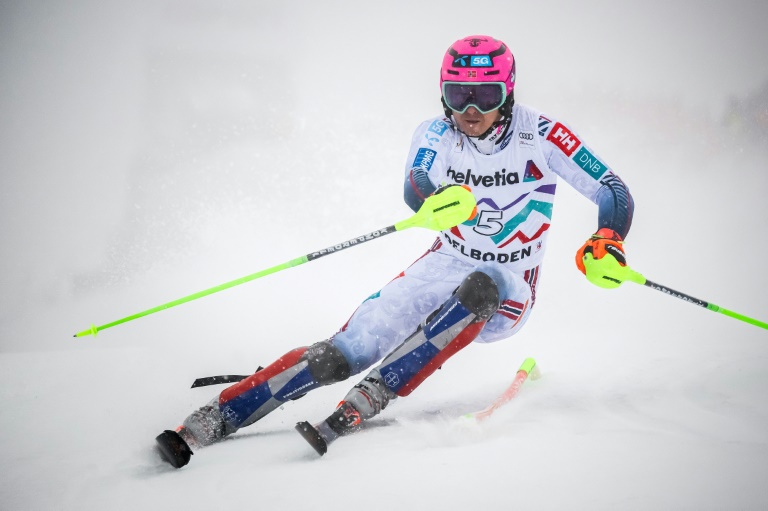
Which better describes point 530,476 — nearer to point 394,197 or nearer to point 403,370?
point 403,370

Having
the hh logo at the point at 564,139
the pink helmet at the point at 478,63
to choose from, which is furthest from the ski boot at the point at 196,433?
the hh logo at the point at 564,139

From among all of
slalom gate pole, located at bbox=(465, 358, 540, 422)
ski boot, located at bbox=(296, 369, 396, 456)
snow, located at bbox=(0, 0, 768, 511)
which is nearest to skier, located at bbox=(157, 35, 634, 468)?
ski boot, located at bbox=(296, 369, 396, 456)

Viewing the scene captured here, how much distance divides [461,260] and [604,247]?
784 mm

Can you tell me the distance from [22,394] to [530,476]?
A: 9.46 ft

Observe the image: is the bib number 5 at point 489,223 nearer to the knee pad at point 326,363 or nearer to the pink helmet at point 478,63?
the pink helmet at point 478,63

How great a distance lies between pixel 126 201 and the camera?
20.1ft

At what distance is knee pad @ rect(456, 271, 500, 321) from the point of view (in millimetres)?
2500

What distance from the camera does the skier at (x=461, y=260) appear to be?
2.48 metres

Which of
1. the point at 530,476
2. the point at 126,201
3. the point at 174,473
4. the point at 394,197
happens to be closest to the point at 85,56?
the point at 126,201

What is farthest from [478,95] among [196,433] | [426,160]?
[196,433]

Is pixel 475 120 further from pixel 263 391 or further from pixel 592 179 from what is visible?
pixel 263 391

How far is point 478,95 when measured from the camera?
269 cm

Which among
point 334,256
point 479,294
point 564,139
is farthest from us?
point 334,256

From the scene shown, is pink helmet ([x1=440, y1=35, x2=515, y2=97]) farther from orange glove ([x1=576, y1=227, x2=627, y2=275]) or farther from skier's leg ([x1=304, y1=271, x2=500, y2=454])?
skier's leg ([x1=304, y1=271, x2=500, y2=454])
